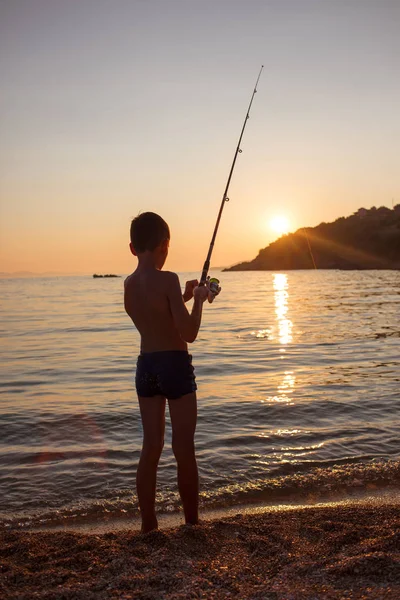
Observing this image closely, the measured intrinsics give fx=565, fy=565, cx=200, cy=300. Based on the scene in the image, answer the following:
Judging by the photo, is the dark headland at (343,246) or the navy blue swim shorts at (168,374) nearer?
the navy blue swim shorts at (168,374)

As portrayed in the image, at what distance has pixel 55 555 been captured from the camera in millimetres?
3584

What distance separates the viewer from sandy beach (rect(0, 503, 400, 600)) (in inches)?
114

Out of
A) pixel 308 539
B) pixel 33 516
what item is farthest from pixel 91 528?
pixel 308 539

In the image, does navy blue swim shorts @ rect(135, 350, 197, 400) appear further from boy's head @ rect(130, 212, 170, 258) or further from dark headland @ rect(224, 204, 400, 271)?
dark headland @ rect(224, 204, 400, 271)

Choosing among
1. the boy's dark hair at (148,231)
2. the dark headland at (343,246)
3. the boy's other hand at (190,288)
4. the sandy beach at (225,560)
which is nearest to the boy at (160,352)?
the boy's dark hair at (148,231)

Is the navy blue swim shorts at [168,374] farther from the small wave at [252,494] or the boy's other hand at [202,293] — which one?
the small wave at [252,494]

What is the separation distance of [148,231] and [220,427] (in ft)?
14.0

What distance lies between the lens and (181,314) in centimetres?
365

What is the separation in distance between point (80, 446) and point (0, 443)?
106cm

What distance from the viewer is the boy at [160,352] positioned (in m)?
3.73

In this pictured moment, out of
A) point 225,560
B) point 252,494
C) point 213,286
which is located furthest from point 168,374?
point 252,494

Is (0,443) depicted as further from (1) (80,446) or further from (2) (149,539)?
(2) (149,539)

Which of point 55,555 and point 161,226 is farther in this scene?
point 161,226

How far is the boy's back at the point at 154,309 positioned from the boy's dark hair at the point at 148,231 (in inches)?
7.2
